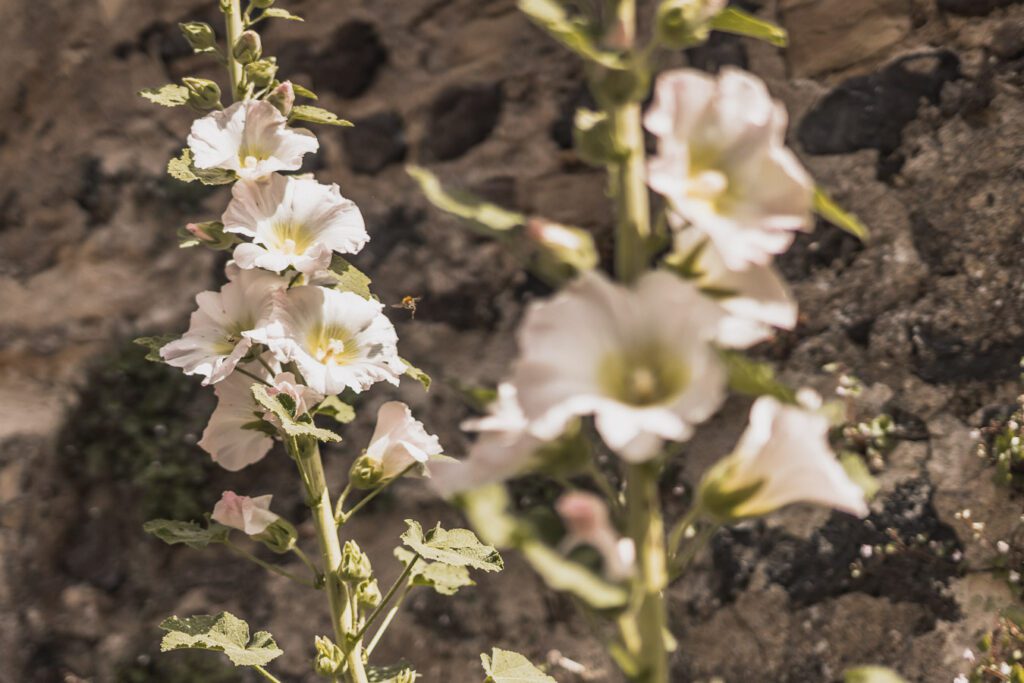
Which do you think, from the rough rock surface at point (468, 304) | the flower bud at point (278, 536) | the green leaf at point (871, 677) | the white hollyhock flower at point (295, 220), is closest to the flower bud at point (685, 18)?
the green leaf at point (871, 677)

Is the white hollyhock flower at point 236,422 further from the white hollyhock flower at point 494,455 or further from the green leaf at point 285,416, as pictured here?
the white hollyhock flower at point 494,455

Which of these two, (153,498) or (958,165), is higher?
(958,165)

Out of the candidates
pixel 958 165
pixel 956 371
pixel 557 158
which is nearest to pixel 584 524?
pixel 956 371

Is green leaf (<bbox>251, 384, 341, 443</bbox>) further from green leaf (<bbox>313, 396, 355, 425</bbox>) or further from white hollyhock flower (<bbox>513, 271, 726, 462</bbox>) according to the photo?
white hollyhock flower (<bbox>513, 271, 726, 462</bbox>)

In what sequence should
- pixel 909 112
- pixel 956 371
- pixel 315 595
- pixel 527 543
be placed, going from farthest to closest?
pixel 315 595 → pixel 909 112 → pixel 956 371 → pixel 527 543

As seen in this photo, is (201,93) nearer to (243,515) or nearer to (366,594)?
(243,515)

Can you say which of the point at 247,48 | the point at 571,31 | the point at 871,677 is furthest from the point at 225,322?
the point at 871,677

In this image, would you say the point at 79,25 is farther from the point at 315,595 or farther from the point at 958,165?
the point at 958,165
